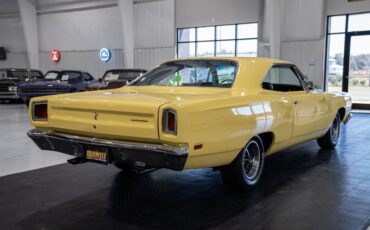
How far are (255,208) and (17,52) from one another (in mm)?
26272

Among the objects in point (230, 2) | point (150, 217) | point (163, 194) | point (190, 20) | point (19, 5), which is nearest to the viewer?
point (150, 217)

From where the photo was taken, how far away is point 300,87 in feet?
17.6

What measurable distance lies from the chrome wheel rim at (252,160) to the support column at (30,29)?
2354 cm

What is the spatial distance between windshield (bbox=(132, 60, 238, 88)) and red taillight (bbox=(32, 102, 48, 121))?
1336 mm

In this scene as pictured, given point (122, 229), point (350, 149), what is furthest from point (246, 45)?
point (122, 229)

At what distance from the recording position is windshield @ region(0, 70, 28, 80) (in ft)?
51.3

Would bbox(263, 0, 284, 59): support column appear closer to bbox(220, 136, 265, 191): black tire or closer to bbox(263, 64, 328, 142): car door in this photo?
bbox(263, 64, 328, 142): car door

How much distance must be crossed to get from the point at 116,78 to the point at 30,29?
48.9 feet

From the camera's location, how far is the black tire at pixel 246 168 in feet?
13.0

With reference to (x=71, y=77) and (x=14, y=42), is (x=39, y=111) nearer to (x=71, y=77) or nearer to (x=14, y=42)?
(x=71, y=77)

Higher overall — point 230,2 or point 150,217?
point 230,2

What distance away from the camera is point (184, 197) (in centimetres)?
407

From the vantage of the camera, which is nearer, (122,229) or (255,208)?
(122,229)

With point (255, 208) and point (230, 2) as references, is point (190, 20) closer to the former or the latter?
point (230, 2)
